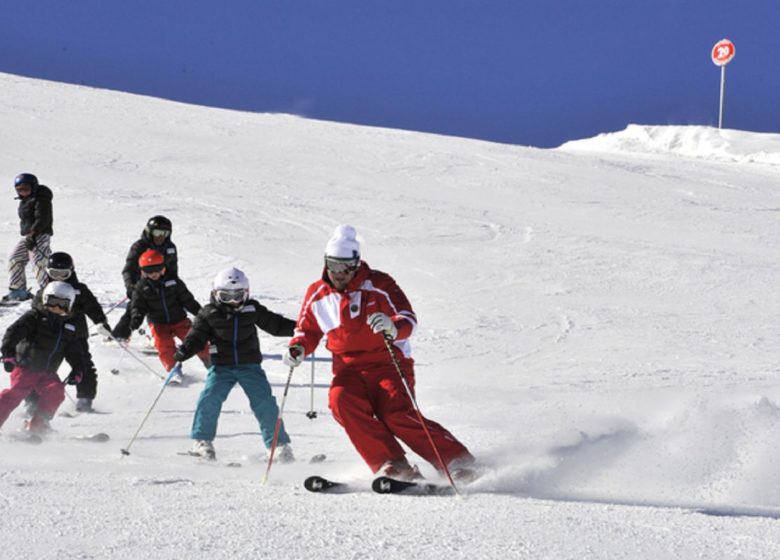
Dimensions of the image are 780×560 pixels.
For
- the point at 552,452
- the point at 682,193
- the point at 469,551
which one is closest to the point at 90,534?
the point at 469,551

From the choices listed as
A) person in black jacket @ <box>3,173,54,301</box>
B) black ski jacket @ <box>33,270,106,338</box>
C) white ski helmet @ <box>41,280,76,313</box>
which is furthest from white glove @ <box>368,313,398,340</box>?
person in black jacket @ <box>3,173,54,301</box>

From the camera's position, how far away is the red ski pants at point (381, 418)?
5.42 m

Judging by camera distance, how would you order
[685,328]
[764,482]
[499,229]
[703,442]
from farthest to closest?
[499,229], [685,328], [703,442], [764,482]

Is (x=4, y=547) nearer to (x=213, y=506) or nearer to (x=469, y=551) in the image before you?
(x=213, y=506)

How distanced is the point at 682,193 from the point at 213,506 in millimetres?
21141

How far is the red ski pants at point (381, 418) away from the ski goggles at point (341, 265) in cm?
55

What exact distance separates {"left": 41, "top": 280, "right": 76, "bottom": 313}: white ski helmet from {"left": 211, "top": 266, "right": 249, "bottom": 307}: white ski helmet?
46.0 inches

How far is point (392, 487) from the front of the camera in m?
5.00

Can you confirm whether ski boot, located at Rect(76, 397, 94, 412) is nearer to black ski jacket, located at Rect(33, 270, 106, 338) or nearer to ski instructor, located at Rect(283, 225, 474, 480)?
black ski jacket, located at Rect(33, 270, 106, 338)

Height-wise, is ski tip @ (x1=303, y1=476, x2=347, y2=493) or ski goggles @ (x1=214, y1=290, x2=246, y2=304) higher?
ski goggles @ (x1=214, y1=290, x2=246, y2=304)

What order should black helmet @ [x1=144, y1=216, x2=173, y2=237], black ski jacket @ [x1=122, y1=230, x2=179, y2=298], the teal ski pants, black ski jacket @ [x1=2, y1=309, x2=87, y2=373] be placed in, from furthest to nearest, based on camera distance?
black ski jacket @ [x1=122, y1=230, x2=179, y2=298] → black helmet @ [x1=144, y1=216, x2=173, y2=237] → black ski jacket @ [x1=2, y1=309, x2=87, y2=373] → the teal ski pants

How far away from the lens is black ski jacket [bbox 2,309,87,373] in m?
7.05

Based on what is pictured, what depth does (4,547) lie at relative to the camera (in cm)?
366

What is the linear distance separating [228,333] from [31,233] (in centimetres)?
589
